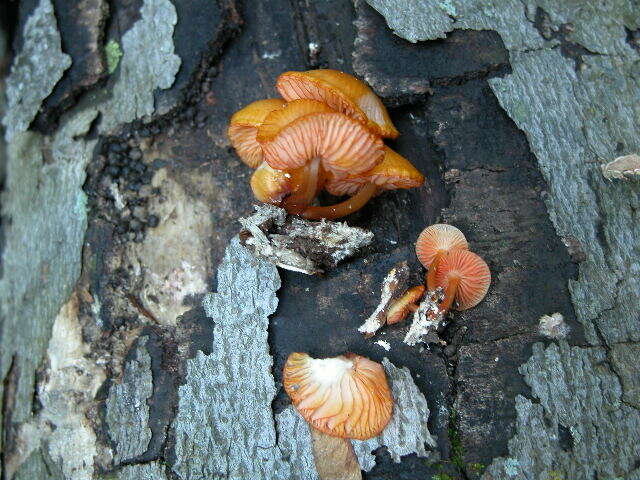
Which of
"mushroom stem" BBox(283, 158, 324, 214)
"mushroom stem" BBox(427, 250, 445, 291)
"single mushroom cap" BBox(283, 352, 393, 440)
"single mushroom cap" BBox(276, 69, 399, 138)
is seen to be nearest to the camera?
"single mushroom cap" BBox(283, 352, 393, 440)

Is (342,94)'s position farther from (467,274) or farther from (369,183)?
(467,274)

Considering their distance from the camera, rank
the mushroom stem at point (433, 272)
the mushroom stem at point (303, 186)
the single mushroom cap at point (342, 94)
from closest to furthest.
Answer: the single mushroom cap at point (342, 94), the mushroom stem at point (433, 272), the mushroom stem at point (303, 186)

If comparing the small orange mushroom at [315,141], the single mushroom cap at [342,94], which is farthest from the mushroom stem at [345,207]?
the single mushroom cap at [342,94]

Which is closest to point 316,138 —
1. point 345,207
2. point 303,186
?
point 303,186

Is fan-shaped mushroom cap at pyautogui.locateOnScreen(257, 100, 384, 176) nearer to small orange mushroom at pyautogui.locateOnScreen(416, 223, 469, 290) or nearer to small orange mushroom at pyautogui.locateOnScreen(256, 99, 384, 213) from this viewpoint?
small orange mushroom at pyautogui.locateOnScreen(256, 99, 384, 213)

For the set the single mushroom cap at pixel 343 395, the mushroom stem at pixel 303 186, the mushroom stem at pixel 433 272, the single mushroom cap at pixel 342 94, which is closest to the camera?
the single mushroom cap at pixel 343 395

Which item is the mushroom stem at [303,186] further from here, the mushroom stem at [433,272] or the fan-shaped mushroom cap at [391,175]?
the mushroom stem at [433,272]

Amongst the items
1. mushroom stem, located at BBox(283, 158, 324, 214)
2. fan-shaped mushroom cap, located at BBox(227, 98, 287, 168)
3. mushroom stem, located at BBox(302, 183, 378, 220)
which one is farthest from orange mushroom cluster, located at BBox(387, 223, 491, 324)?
fan-shaped mushroom cap, located at BBox(227, 98, 287, 168)
